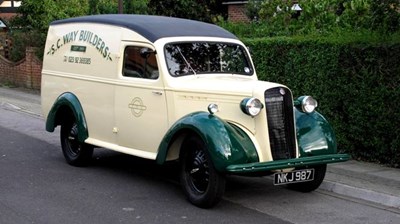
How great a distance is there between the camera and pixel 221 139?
6809 mm

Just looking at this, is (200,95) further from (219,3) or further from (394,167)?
(219,3)

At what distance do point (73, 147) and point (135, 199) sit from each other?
254 cm

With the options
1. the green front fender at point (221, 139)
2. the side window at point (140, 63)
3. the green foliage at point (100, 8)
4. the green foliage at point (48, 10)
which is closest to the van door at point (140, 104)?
the side window at point (140, 63)

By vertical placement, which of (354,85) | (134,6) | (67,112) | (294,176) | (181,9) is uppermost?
(134,6)

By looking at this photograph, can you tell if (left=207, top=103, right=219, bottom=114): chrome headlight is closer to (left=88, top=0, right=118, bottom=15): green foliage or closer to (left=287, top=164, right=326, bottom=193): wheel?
(left=287, top=164, right=326, bottom=193): wheel

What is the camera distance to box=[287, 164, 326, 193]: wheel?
7691 mm

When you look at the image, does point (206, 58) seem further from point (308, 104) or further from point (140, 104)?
point (308, 104)

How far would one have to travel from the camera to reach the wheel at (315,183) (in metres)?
7.69

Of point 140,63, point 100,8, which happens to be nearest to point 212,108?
point 140,63

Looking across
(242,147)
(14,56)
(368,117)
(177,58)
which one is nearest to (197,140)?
(242,147)

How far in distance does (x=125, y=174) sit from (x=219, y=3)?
757 inches

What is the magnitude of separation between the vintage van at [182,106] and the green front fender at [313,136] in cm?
1

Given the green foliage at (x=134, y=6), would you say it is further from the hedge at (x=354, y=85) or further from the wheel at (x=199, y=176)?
the wheel at (x=199, y=176)

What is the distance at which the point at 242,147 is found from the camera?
6895 millimetres
